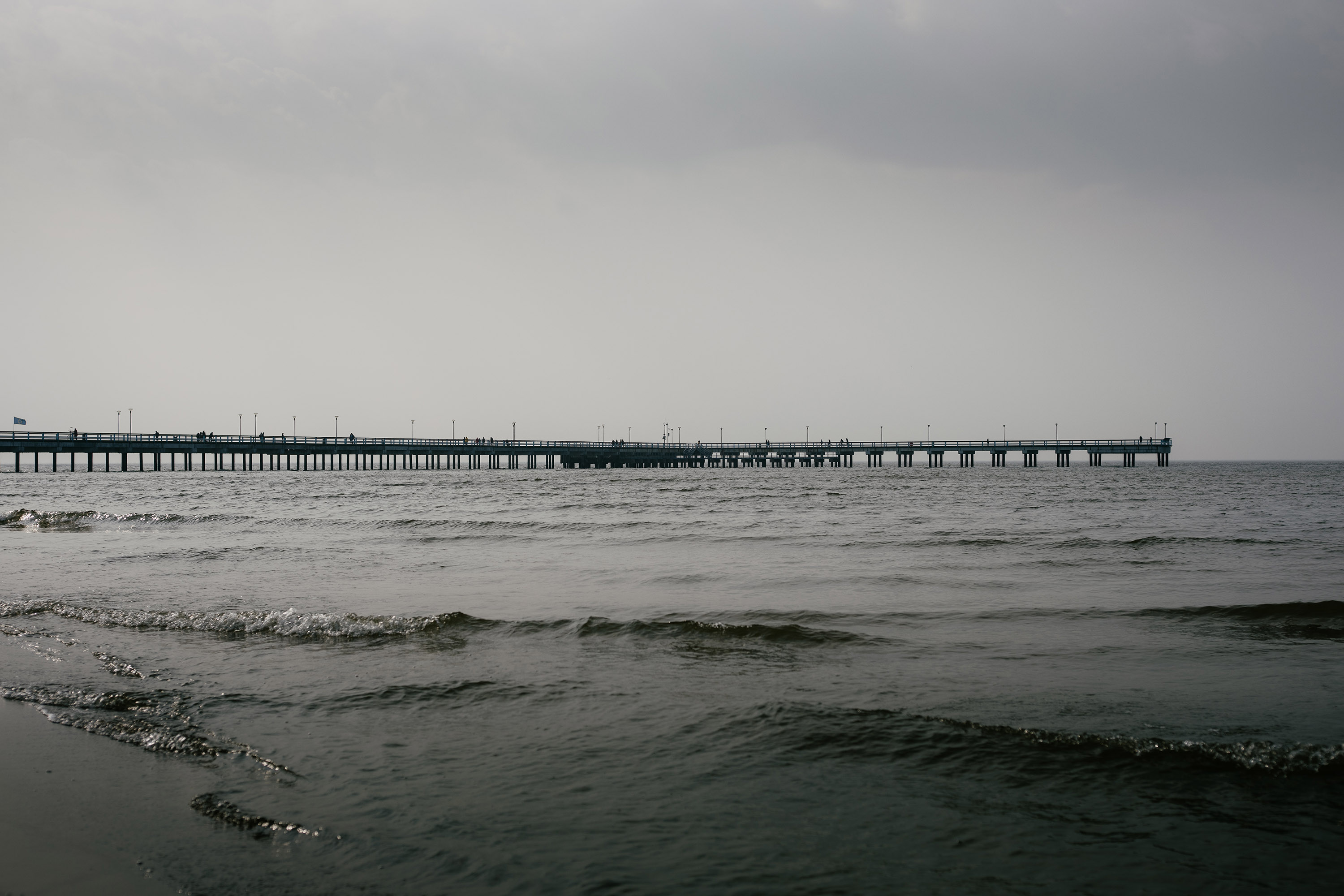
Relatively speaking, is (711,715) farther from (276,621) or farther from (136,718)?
(276,621)

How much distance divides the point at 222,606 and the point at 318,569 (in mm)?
3703

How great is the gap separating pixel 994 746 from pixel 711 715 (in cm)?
193

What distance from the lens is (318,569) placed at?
1430 cm

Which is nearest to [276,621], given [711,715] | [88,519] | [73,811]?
[73,811]

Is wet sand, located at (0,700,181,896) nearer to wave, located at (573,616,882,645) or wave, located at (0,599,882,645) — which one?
wave, located at (0,599,882,645)

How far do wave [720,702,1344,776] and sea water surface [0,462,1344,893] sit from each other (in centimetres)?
2

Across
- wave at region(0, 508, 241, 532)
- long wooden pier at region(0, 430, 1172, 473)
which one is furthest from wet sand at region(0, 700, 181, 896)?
long wooden pier at region(0, 430, 1172, 473)

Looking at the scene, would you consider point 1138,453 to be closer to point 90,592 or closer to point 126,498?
point 126,498

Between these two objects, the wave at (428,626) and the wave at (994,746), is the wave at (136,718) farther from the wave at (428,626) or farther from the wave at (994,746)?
the wave at (994,746)

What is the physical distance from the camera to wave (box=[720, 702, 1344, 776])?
5.04 m

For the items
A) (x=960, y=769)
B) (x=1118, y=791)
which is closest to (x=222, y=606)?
(x=960, y=769)

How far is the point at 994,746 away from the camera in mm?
5348

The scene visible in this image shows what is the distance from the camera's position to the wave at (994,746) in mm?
5035

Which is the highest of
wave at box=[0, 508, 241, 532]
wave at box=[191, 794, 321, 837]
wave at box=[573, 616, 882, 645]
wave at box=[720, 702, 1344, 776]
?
wave at box=[191, 794, 321, 837]
